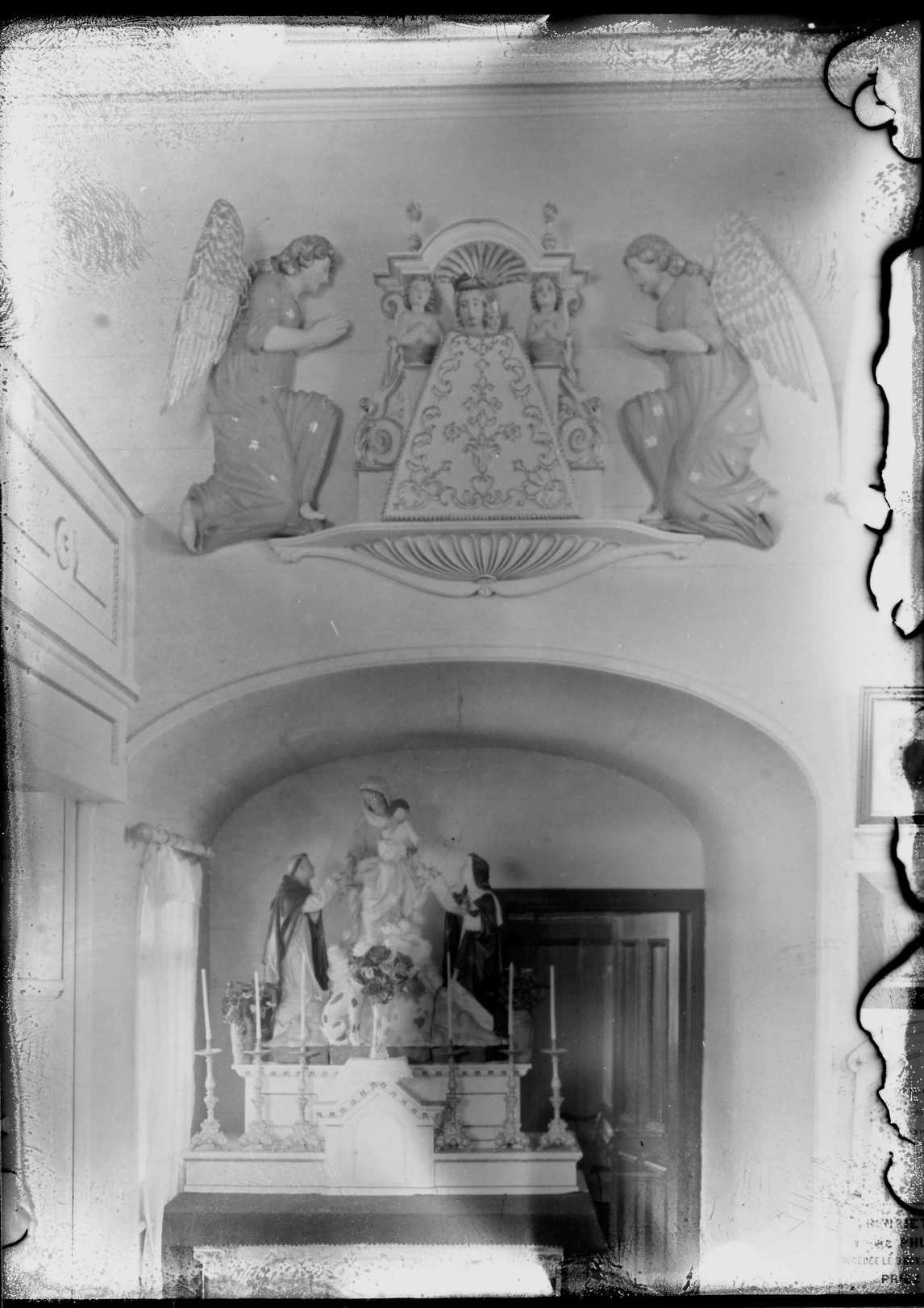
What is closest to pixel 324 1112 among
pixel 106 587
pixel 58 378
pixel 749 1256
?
pixel 749 1256

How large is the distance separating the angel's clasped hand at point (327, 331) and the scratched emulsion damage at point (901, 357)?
1.35m

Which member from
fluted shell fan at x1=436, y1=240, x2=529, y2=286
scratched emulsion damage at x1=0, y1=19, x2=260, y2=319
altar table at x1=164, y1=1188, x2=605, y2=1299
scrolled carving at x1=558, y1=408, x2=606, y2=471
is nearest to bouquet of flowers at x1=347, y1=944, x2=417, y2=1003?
altar table at x1=164, y1=1188, x2=605, y2=1299

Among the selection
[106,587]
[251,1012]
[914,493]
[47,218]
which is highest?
Result: [47,218]

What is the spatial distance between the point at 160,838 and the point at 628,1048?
129cm

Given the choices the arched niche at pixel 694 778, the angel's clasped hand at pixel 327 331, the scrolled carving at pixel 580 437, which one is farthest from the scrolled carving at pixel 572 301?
the arched niche at pixel 694 778

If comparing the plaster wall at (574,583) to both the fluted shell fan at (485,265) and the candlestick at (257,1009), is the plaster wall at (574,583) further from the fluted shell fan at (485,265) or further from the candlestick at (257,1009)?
the candlestick at (257,1009)

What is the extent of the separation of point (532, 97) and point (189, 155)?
0.88 metres

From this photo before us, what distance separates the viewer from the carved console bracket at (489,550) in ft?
12.8

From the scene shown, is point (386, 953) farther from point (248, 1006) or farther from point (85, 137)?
point (85, 137)

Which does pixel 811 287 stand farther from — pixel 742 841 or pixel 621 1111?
pixel 621 1111

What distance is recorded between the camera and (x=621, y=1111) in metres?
3.91

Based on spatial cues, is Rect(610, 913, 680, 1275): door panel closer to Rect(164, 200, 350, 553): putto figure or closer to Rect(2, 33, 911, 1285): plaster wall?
Rect(2, 33, 911, 1285): plaster wall

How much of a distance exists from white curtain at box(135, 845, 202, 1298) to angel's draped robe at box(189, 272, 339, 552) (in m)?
0.87

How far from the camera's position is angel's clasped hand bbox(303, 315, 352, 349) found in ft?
13.0
